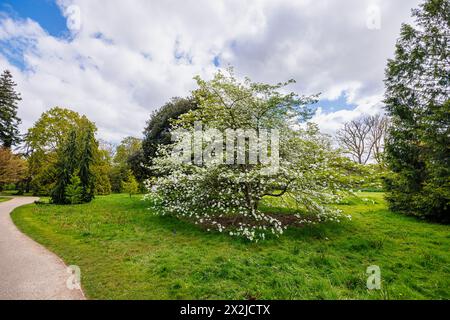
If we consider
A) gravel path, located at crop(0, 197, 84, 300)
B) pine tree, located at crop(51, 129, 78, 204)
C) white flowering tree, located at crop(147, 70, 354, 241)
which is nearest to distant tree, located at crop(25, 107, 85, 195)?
pine tree, located at crop(51, 129, 78, 204)

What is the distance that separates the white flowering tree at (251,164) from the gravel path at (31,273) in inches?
164

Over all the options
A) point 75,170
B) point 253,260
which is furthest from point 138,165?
point 253,260

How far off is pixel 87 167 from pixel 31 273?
55.8ft

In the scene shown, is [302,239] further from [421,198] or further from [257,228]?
[421,198]

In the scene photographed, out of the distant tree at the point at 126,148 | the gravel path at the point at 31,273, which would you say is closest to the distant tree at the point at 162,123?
the gravel path at the point at 31,273

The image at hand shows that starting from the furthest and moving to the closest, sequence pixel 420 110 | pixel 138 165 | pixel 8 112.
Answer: pixel 8 112
pixel 138 165
pixel 420 110

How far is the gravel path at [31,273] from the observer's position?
448 cm

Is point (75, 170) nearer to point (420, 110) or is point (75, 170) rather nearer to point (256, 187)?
point (256, 187)

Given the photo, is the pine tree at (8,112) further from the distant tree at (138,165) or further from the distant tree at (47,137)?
the distant tree at (138,165)

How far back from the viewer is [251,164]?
31.4 ft

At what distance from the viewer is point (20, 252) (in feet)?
22.9

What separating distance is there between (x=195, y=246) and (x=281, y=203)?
5636 millimetres

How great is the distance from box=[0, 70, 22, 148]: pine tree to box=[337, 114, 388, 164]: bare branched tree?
56.0m
